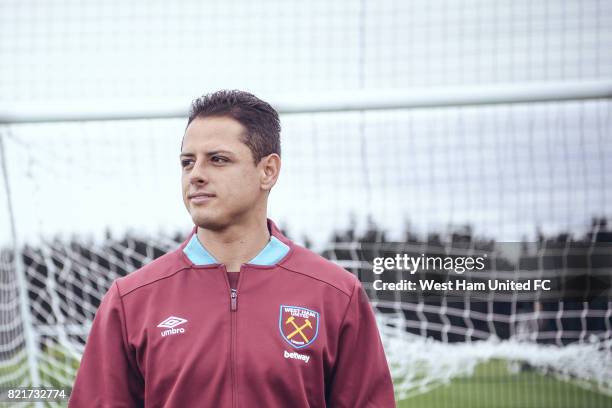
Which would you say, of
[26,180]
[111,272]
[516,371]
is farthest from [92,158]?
[516,371]

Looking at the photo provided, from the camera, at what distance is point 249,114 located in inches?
72.5

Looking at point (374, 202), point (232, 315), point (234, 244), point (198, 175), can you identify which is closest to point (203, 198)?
point (198, 175)

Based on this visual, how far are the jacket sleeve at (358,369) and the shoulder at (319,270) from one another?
0.04m

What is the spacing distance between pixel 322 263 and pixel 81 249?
7.23ft

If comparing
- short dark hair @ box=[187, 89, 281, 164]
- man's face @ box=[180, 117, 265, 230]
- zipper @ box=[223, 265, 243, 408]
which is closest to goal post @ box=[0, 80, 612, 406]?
short dark hair @ box=[187, 89, 281, 164]

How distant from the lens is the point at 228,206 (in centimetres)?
177

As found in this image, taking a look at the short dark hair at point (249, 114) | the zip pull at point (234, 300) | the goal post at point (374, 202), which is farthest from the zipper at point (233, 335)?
the goal post at point (374, 202)

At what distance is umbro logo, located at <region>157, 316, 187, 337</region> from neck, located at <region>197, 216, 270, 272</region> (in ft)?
0.60

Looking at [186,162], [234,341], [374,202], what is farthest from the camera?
[374,202]

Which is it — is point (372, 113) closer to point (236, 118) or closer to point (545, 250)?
point (545, 250)

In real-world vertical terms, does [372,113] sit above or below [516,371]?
above

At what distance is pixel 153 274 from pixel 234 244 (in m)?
0.22

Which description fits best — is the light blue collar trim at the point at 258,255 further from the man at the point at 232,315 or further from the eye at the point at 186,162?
the eye at the point at 186,162

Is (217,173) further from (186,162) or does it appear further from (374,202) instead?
(374,202)
